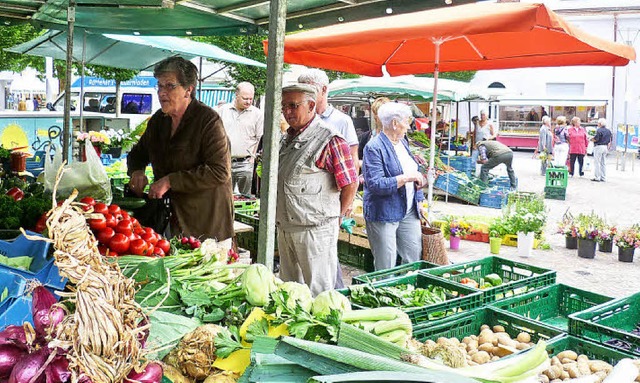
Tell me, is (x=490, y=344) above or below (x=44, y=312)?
below

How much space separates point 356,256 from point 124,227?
460 cm

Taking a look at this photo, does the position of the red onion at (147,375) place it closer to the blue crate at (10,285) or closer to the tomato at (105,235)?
the blue crate at (10,285)

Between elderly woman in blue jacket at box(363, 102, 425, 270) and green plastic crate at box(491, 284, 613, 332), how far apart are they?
195 centimetres

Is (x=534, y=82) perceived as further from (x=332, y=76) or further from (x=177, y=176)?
(x=177, y=176)

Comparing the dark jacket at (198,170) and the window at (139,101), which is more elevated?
the window at (139,101)

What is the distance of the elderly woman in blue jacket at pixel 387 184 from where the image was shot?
5617mm

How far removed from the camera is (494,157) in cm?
1586

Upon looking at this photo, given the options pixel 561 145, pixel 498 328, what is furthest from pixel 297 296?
pixel 561 145

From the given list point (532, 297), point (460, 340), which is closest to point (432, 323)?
point (460, 340)

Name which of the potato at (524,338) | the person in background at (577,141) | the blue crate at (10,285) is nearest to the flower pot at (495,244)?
the potato at (524,338)

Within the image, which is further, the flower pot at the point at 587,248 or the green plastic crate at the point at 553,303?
the flower pot at the point at 587,248

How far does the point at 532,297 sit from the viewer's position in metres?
3.70

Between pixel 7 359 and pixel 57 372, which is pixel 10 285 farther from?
pixel 57 372

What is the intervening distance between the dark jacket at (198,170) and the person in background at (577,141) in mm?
17617
